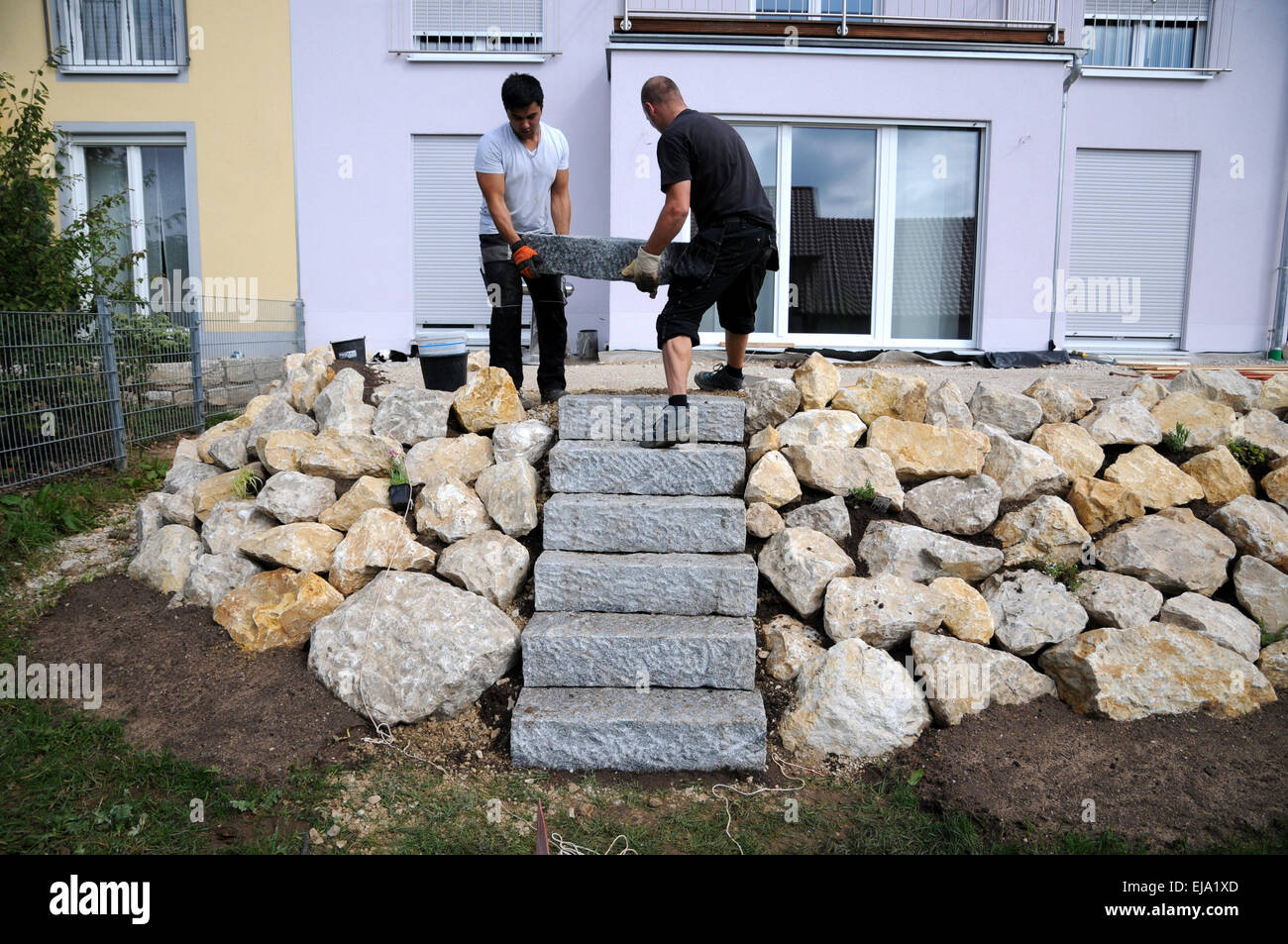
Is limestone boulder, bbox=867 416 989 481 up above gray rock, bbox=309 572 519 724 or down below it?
above

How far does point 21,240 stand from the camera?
6.23 metres

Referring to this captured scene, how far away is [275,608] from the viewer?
4.09m

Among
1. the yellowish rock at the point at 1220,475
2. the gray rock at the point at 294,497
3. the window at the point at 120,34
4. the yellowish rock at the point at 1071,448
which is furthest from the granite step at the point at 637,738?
the window at the point at 120,34

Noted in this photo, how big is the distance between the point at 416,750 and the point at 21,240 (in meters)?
5.37

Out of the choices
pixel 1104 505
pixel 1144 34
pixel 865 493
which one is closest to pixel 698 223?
pixel 865 493

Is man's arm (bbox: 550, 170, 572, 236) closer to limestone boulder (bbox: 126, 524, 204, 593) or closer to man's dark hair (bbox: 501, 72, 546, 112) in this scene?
man's dark hair (bbox: 501, 72, 546, 112)

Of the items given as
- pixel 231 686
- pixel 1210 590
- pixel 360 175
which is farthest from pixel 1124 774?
pixel 360 175

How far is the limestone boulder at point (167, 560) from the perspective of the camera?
14.9ft

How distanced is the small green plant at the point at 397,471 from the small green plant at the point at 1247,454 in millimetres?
4555

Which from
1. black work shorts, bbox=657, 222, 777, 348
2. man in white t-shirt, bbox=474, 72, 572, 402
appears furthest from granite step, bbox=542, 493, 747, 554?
man in white t-shirt, bbox=474, 72, 572, 402

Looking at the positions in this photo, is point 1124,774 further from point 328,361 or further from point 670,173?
point 328,361

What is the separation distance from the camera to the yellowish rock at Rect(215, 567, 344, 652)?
4055mm

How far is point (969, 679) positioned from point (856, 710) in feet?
1.79

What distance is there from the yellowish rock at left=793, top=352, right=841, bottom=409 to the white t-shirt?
1.82m
